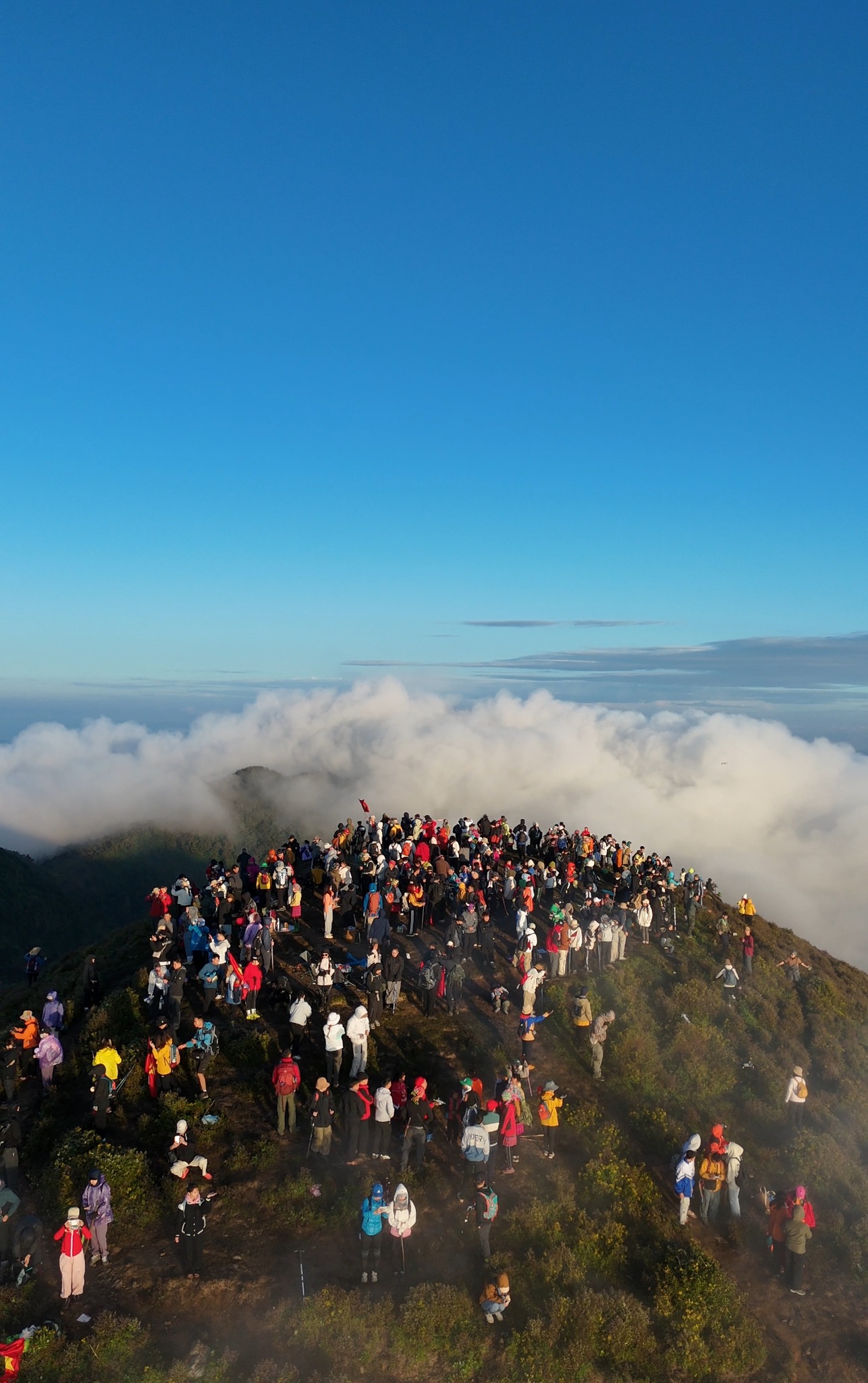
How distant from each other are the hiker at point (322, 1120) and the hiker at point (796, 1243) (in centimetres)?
851

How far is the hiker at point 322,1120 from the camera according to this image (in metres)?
14.7

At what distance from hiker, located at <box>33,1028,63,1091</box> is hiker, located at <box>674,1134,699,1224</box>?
Answer: 46.3ft

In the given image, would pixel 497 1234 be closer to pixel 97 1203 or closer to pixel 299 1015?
pixel 299 1015

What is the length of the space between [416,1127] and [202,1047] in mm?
6045

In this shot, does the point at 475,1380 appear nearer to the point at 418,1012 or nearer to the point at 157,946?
the point at 418,1012

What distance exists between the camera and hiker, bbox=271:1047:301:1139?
51.6 ft

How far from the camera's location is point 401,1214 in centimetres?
1243

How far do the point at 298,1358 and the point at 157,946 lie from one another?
519 inches

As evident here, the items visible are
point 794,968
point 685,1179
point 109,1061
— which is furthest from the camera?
point 794,968

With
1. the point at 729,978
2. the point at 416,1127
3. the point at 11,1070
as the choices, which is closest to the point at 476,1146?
the point at 416,1127

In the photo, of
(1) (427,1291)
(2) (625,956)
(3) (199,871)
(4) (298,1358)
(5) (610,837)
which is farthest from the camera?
(3) (199,871)

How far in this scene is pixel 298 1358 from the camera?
11.4 metres

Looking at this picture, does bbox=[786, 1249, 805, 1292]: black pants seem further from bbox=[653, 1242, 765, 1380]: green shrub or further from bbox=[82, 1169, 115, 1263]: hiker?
bbox=[82, 1169, 115, 1263]: hiker

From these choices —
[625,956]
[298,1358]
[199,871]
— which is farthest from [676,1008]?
[199,871]
